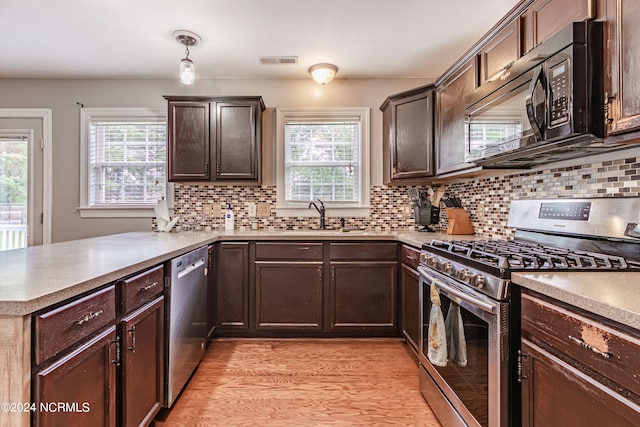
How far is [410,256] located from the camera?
2451mm

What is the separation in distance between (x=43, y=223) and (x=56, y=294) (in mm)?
3076

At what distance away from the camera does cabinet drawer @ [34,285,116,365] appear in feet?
2.97

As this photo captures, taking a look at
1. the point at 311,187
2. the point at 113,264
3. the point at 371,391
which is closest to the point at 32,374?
the point at 113,264

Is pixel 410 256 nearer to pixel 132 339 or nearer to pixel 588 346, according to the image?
pixel 588 346

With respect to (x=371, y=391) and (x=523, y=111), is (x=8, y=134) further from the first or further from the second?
(x=523, y=111)

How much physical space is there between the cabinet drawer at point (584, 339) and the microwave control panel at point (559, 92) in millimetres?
752

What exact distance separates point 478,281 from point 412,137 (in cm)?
179

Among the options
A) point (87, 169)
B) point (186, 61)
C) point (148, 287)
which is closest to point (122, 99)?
point (87, 169)

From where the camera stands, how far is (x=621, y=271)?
1.20 meters

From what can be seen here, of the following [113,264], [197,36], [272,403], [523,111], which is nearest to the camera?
[113,264]

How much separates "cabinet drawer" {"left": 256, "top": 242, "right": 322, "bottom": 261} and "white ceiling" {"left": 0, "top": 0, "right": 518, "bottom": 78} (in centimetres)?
162

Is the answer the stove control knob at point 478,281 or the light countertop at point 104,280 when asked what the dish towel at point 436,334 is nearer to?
the stove control knob at point 478,281

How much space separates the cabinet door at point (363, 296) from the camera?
272 cm

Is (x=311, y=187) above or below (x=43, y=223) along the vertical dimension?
above
